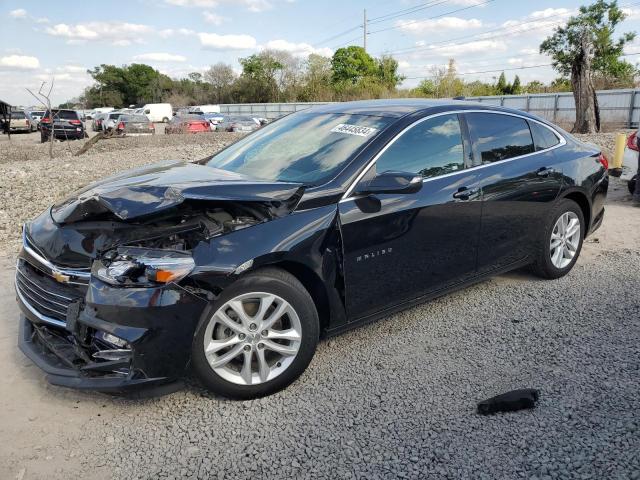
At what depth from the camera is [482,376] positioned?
126 inches

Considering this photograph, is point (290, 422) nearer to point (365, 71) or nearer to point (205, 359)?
point (205, 359)

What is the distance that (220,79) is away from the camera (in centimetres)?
7825

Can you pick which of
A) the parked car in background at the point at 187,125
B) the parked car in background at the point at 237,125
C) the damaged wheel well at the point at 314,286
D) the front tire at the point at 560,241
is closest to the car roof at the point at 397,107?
the front tire at the point at 560,241

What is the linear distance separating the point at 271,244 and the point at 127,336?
2.94 feet

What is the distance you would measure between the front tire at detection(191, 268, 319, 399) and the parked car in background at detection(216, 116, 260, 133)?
87.1 ft

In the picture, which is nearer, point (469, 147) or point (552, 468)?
point (552, 468)

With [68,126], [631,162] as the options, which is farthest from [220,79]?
[631,162]

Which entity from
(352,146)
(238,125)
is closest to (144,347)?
(352,146)

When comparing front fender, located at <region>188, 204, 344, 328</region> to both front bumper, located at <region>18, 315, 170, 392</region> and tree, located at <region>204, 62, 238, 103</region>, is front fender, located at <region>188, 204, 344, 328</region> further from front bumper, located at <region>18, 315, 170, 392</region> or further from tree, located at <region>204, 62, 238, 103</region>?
tree, located at <region>204, 62, 238, 103</region>

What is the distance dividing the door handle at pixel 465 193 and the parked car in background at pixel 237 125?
25.8 meters

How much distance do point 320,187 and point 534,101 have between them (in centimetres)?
3341

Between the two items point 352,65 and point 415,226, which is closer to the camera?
point 415,226

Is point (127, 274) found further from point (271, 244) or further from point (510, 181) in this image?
point (510, 181)

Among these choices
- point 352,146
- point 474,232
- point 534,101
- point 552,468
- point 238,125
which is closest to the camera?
point 552,468
